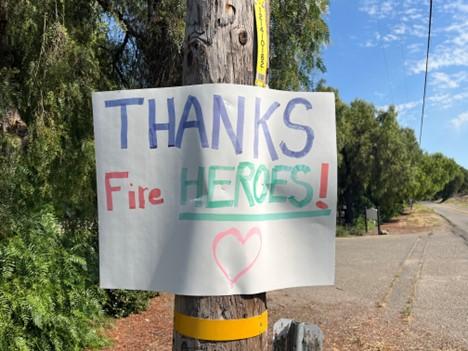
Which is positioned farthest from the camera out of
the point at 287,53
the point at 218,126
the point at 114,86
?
the point at 287,53

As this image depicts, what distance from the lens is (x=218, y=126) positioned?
1.46 m

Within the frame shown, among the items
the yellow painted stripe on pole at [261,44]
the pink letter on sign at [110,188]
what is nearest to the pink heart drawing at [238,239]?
→ the pink letter on sign at [110,188]

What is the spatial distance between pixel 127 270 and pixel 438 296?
7123 mm

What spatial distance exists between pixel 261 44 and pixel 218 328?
990 mm

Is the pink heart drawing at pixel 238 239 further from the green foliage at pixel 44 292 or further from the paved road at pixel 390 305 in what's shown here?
the paved road at pixel 390 305

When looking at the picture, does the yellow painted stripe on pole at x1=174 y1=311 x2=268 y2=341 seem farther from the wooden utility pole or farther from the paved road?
the paved road

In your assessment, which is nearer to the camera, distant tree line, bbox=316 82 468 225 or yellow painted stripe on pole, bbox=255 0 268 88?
yellow painted stripe on pole, bbox=255 0 268 88

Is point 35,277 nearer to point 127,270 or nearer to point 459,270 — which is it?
point 127,270

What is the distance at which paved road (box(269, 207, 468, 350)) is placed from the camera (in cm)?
527

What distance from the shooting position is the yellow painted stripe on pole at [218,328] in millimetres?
1474

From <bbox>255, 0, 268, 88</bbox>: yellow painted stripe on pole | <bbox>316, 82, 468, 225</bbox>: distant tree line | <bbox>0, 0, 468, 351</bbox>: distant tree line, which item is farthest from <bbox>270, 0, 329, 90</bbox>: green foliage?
<bbox>316, 82, 468, 225</bbox>: distant tree line

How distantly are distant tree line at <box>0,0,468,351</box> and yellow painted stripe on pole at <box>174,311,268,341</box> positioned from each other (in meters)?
2.91

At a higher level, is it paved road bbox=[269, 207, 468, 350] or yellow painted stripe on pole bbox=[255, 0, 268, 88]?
yellow painted stripe on pole bbox=[255, 0, 268, 88]

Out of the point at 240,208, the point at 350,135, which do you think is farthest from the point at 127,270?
the point at 350,135
